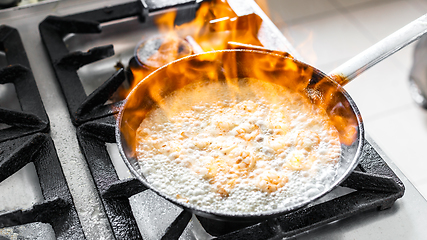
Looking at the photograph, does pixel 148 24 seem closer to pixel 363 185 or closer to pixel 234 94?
pixel 234 94

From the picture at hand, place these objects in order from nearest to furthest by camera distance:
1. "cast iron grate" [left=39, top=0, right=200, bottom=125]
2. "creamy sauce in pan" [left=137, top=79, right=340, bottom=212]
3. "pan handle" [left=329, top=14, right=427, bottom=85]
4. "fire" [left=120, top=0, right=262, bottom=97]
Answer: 1. "creamy sauce in pan" [left=137, top=79, right=340, bottom=212]
2. "pan handle" [left=329, top=14, right=427, bottom=85]
3. "cast iron grate" [left=39, top=0, right=200, bottom=125]
4. "fire" [left=120, top=0, right=262, bottom=97]

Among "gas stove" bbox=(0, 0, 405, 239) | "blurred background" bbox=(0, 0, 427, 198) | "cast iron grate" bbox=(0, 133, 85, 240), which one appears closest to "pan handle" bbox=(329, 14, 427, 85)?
"gas stove" bbox=(0, 0, 405, 239)

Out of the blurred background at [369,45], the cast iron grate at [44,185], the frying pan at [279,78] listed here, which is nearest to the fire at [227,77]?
the frying pan at [279,78]

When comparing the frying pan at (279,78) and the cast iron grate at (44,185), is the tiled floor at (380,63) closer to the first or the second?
the frying pan at (279,78)

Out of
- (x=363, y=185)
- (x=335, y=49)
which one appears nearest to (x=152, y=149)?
(x=363, y=185)

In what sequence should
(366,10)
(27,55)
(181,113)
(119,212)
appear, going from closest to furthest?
1. (119,212)
2. (181,113)
3. (27,55)
4. (366,10)

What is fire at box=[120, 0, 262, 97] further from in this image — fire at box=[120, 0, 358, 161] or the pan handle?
the pan handle
